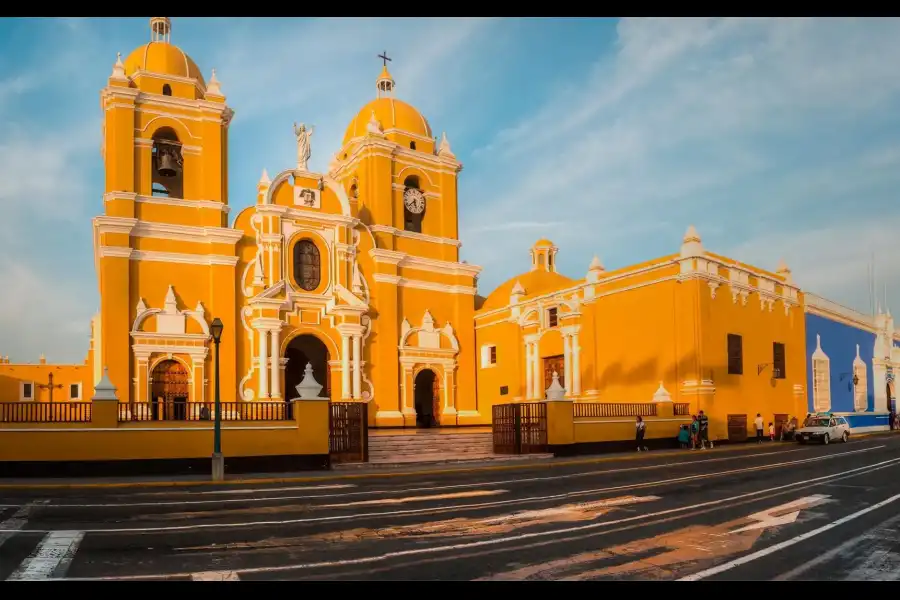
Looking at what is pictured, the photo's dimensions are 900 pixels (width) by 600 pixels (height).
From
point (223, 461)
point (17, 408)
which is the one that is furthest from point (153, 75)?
point (223, 461)

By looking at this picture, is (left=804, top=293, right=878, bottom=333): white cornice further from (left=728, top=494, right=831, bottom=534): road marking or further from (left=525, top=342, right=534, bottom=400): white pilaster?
(left=728, top=494, right=831, bottom=534): road marking

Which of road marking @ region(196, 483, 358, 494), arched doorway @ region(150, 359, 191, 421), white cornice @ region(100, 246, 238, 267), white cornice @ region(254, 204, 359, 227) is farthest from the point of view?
white cornice @ region(254, 204, 359, 227)

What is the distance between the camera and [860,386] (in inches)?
1516

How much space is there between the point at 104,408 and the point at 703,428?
1976cm

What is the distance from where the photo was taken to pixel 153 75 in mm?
29469

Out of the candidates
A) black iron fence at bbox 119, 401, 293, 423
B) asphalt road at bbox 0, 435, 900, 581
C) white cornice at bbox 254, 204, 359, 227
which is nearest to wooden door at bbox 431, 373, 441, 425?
white cornice at bbox 254, 204, 359, 227

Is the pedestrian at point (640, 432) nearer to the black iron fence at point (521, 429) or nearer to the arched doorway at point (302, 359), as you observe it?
the black iron fence at point (521, 429)

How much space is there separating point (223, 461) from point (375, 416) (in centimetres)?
1426

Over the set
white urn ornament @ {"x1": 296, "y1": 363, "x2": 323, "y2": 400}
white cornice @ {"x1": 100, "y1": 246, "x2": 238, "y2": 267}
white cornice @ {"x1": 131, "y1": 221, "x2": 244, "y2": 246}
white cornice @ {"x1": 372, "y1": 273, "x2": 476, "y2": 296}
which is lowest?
white urn ornament @ {"x1": 296, "y1": 363, "x2": 323, "y2": 400}

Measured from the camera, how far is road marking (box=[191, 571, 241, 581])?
6.88 m

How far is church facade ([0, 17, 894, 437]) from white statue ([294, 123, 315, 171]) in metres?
0.09

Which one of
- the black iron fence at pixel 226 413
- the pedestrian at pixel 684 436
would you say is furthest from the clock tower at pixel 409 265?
the pedestrian at pixel 684 436

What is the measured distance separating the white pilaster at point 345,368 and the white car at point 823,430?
60.9 ft
